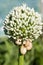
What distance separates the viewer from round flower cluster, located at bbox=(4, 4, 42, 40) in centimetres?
74

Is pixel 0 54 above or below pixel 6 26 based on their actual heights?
below

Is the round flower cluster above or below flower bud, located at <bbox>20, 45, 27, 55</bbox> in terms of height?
above


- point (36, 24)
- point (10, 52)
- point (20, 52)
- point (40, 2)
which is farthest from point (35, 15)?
point (40, 2)

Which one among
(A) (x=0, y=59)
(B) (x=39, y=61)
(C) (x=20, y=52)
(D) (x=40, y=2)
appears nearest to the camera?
(C) (x=20, y=52)

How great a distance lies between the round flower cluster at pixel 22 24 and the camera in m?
0.74

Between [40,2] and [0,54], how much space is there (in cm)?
49

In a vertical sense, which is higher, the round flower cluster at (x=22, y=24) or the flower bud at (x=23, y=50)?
the round flower cluster at (x=22, y=24)

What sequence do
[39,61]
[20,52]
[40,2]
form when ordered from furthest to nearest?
[40,2], [39,61], [20,52]

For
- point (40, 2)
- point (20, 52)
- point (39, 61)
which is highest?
point (40, 2)

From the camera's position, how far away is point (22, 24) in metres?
0.75

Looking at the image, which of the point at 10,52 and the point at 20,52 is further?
the point at 10,52

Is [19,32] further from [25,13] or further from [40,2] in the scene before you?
[40,2]

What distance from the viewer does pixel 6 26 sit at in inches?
29.7

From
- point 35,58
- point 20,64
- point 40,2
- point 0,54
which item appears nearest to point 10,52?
point 0,54
